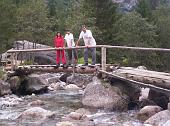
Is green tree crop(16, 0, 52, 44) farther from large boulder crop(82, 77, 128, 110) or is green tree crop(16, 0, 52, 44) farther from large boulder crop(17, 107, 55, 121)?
large boulder crop(17, 107, 55, 121)

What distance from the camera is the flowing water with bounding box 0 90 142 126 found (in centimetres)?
1480

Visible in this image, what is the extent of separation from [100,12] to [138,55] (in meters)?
7.76

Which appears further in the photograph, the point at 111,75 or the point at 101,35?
the point at 101,35

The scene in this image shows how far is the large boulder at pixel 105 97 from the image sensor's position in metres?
17.1

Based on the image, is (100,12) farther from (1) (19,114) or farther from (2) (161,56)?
(1) (19,114)

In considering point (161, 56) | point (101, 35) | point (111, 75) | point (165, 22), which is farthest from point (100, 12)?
point (111, 75)

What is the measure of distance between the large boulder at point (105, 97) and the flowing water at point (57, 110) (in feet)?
1.56

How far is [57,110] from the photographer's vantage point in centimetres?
1739

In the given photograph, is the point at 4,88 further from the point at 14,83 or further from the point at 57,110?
the point at 57,110

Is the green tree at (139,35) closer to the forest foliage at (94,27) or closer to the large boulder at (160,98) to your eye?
the forest foliage at (94,27)

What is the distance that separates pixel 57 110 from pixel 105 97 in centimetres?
214

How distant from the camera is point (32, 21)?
150ft

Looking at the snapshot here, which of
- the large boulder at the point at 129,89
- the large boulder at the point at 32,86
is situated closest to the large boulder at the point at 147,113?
the large boulder at the point at 129,89

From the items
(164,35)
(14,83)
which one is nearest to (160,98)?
(14,83)
